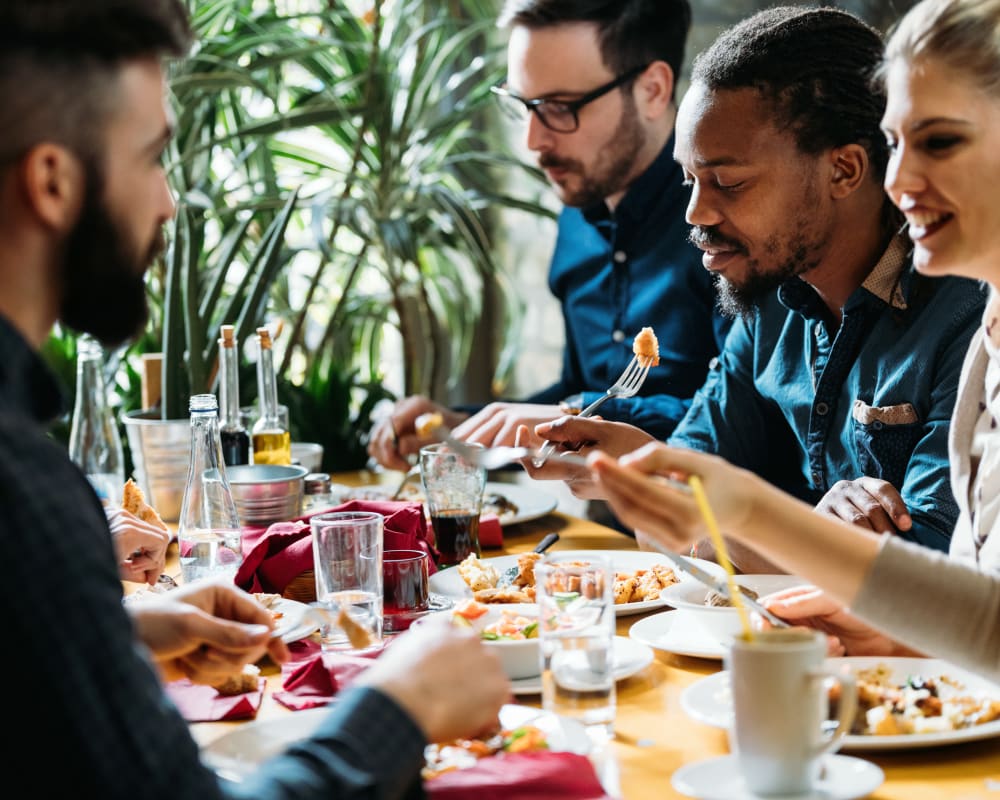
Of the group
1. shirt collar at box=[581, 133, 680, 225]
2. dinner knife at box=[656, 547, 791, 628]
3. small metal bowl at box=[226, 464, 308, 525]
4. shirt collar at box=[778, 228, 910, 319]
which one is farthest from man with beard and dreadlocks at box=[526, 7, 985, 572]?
shirt collar at box=[581, 133, 680, 225]

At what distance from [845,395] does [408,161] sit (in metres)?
2.32

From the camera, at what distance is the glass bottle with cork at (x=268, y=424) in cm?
215

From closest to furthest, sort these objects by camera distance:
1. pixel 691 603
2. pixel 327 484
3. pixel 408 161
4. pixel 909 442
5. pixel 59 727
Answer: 1. pixel 59 727
2. pixel 691 603
3. pixel 909 442
4. pixel 327 484
5. pixel 408 161

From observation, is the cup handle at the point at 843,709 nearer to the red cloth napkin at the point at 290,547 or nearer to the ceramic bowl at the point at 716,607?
the ceramic bowl at the point at 716,607

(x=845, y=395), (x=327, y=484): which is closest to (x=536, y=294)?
(x=327, y=484)

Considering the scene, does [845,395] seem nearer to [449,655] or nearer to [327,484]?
[327,484]

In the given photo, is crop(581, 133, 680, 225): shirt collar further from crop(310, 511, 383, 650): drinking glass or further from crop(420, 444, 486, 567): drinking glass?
crop(310, 511, 383, 650): drinking glass

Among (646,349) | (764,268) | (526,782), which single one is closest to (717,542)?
(526,782)

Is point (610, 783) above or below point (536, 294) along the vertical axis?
below

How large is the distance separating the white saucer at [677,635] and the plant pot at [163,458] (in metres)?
1.08

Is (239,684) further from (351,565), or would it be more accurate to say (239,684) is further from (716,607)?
(716,607)

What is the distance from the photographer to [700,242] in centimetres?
194

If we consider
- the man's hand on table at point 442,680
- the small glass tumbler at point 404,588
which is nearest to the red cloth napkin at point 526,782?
the man's hand on table at point 442,680

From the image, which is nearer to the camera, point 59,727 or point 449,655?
point 59,727
